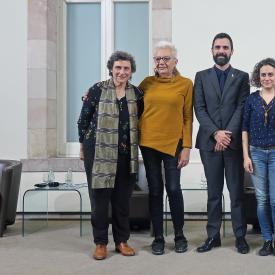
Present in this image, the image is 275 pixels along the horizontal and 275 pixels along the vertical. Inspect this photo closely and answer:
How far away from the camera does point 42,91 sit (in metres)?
5.04

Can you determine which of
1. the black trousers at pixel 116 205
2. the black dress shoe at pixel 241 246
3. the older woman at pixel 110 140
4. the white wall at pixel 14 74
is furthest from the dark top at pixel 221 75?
the white wall at pixel 14 74

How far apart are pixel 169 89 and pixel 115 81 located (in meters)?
0.36

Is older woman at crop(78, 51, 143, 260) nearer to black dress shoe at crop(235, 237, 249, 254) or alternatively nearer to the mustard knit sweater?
the mustard knit sweater

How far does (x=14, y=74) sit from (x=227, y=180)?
113 inches

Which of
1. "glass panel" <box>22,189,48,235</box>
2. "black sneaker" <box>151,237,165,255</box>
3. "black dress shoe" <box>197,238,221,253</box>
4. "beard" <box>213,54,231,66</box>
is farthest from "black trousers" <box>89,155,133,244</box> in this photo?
"glass panel" <box>22,189,48,235</box>

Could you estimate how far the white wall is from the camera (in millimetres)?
5062

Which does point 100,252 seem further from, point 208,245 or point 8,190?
point 8,190

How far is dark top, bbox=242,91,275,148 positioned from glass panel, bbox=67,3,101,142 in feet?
8.81

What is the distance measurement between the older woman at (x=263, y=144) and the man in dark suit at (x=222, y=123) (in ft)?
0.31

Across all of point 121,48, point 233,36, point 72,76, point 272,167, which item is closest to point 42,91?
point 72,76

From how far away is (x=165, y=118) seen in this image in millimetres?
3053

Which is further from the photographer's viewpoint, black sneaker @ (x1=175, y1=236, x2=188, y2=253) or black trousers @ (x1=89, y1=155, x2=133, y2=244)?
black sneaker @ (x1=175, y1=236, x2=188, y2=253)

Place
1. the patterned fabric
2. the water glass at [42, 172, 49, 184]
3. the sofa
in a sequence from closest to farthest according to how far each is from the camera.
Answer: the patterned fabric, the sofa, the water glass at [42, 172, 49, 184]

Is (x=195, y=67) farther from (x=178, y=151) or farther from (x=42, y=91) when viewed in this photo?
(x=178, y=151)
